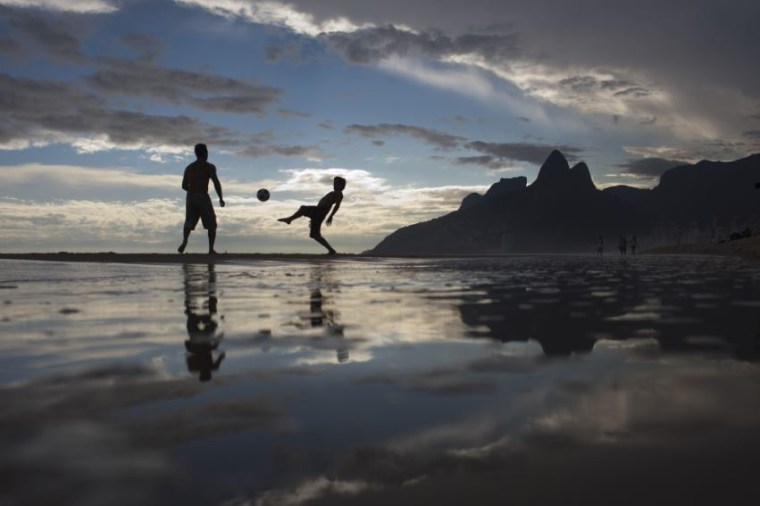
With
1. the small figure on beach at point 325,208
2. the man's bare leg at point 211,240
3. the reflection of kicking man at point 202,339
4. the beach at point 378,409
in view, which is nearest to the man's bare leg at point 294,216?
the small figure on beach at point 325,208

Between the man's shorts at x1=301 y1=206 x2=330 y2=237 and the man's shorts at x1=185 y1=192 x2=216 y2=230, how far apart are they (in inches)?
124

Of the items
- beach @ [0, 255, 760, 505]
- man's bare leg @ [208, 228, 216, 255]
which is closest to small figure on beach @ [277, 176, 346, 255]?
man's bare leg @ [208, 228, 216, 255]

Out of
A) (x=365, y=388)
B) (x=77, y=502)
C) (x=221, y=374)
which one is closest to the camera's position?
(x=77, y=502)

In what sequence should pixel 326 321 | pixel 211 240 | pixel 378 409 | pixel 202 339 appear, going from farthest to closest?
pixel 211 240 → pixel 326 321 → pixel 202 339 → pixel 378 409

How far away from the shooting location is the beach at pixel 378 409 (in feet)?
5.10

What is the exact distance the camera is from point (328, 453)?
5.82 ft

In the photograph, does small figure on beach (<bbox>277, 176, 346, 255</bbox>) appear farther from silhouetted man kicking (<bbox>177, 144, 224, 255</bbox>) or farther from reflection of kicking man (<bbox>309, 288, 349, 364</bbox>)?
reflection of kicking man (<bbox>309, 288, 349, 364</bbox>)

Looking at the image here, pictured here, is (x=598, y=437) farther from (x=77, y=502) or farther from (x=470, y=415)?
(x=77, y=502)

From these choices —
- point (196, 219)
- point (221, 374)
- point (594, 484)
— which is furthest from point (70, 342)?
point (196, 219)

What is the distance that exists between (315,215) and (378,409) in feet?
55.8

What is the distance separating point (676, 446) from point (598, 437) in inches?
8.8

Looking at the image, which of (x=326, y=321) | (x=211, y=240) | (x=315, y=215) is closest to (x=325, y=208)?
(x=315, y=215)

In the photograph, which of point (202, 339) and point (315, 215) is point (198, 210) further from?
point (202, 339)

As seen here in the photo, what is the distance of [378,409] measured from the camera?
2.22 m
